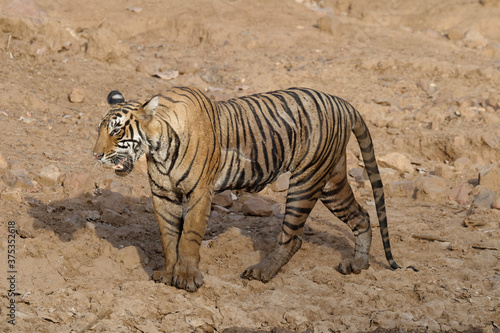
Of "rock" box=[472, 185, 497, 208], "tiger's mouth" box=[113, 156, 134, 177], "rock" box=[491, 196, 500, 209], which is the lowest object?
"rock" box=[472, 185, 497, 208]

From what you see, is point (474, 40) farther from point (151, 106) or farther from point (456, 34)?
point (151, 106)

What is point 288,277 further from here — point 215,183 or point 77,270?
point 77,270

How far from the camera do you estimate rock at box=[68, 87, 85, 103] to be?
934 cm

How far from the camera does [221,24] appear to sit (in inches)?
524

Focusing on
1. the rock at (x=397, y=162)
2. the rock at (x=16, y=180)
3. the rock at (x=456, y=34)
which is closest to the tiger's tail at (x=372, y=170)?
the rock at (x=397, y=162)

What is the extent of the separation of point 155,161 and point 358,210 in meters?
2.01

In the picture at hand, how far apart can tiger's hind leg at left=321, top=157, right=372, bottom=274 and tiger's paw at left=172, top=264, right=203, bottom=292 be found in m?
1.46

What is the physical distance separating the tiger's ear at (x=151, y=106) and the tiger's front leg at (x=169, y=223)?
2.34 feet

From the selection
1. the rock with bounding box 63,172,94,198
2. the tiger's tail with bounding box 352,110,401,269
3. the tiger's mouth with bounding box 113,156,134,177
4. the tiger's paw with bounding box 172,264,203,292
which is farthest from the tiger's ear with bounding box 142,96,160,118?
the rock with bounding box 63,172,94,198

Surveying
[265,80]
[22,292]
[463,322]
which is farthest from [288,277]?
[265,80]

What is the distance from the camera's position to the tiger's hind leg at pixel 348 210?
5.37 m

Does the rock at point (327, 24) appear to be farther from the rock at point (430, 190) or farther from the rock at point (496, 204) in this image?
the rock at point (496, 204)

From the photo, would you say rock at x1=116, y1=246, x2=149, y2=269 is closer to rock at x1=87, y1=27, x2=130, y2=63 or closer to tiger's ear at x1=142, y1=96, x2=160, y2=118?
tiger's ear at x1=142, y1=96, x2=160, y2=118

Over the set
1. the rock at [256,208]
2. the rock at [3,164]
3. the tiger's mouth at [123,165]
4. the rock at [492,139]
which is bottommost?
the rock at [256,208]
